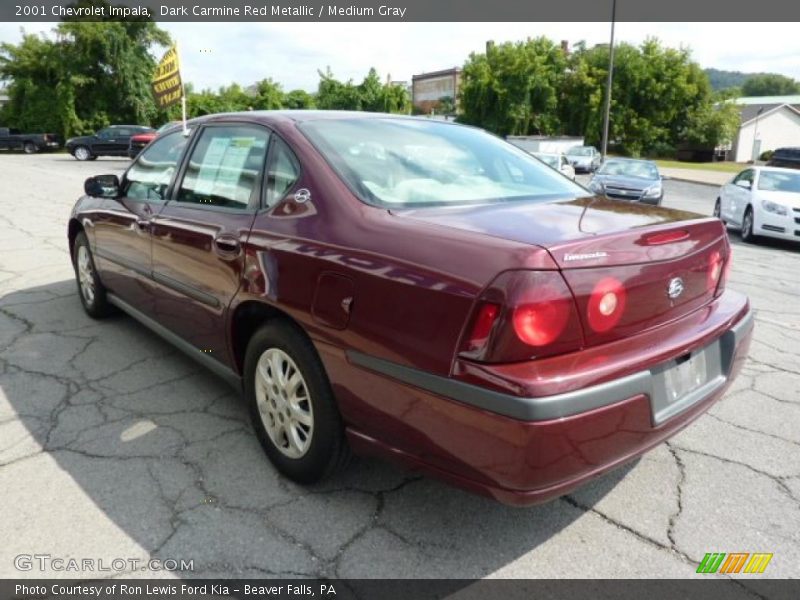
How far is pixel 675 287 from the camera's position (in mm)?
2207

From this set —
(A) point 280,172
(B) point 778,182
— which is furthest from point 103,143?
(A) point 280,172

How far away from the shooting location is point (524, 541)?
7.52 ft

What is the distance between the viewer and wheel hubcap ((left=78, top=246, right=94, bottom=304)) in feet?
15.1

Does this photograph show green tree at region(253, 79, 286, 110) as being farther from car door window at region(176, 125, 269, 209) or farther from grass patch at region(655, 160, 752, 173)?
car door window at region(176, 125, 269, 209)

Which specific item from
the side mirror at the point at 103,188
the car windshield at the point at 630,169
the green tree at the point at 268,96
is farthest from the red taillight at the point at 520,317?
the green tree at the point at 268,96

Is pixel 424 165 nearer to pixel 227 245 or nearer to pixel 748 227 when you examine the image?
pixel 227 245

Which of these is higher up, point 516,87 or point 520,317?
point 516,87

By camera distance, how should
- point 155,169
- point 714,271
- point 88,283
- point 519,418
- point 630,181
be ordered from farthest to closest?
point 630,181 < point 88,283 < point 155,169 < point 714,271 < point 519,418

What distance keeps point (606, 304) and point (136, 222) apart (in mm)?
2844

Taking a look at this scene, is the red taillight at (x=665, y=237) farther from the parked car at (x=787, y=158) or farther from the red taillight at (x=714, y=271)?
the parked car at (x=787, y=158)

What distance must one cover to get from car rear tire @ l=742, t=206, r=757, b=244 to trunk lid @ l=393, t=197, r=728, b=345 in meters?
8.53

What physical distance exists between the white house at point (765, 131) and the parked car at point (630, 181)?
46.9 m

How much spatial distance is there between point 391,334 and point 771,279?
258 inches

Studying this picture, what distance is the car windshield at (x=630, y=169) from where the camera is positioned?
1490 cm
